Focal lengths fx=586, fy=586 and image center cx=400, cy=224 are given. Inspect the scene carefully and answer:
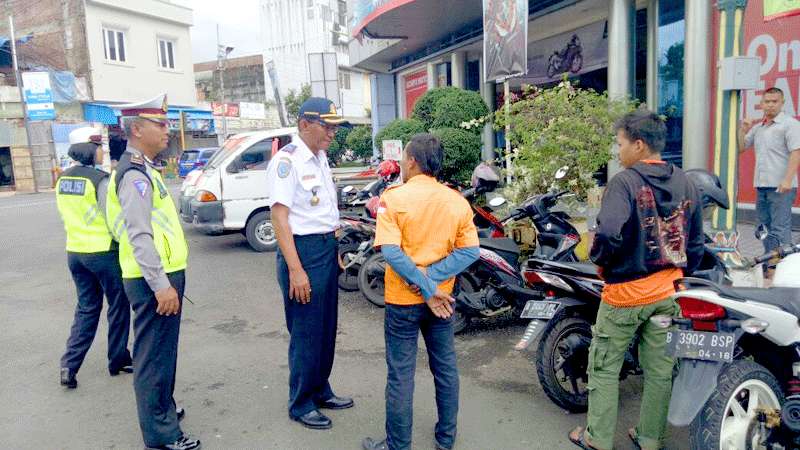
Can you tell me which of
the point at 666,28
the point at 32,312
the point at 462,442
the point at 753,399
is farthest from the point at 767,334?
Result: the point at 666,28

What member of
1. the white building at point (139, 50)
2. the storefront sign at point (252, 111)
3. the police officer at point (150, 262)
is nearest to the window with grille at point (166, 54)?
the white building at point (139, 50)

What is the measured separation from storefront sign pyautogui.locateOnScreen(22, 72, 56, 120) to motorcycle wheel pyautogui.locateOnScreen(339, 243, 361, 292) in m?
23.3

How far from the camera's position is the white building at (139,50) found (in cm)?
2662

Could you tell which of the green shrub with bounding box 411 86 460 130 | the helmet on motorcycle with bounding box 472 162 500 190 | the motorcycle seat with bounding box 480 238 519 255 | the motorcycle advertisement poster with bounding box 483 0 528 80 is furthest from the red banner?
the motorcycle seat with bounding box 480 238 519 255

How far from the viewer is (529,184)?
21.7 ft

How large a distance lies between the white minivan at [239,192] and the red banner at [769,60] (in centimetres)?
626

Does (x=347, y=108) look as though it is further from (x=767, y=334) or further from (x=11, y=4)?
(x=767, y=334)

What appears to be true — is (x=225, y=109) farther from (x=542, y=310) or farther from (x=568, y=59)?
(x=542, y=310)

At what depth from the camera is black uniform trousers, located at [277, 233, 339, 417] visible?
132 inches

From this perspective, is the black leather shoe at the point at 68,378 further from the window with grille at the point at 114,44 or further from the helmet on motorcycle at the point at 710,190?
the window with grille at the point at 114,44

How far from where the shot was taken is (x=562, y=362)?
3525mm

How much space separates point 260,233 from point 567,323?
20.0 feet

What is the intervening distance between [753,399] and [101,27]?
99.6ft

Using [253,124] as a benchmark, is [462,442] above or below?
below
